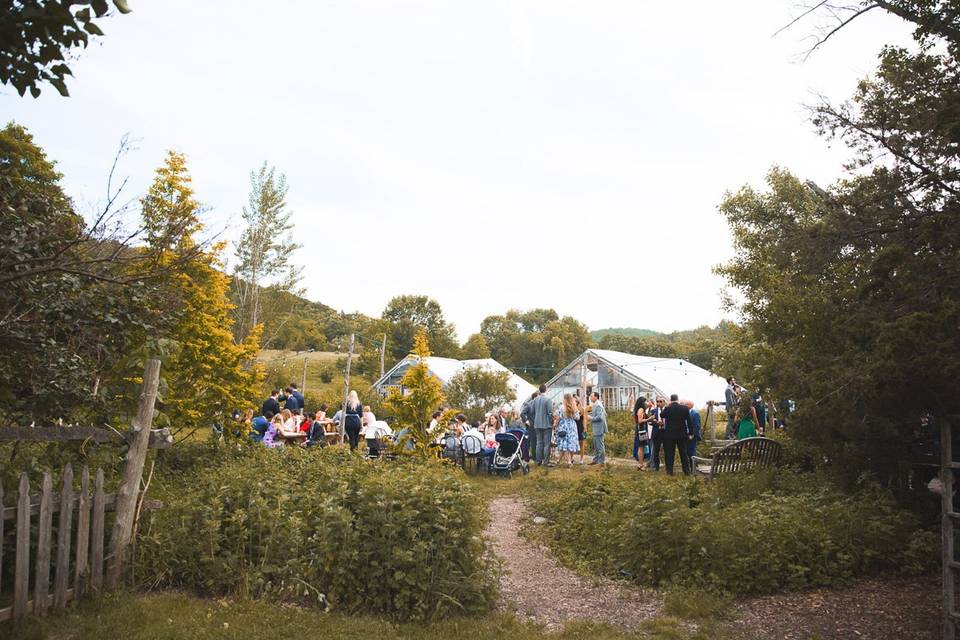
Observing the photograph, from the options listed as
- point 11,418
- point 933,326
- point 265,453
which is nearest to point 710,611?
point 933,326

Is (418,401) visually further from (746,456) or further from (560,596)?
(560,596)

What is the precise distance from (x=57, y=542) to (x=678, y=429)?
10033mm

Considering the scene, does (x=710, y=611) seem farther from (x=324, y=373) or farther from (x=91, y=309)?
(x=324, y=373)

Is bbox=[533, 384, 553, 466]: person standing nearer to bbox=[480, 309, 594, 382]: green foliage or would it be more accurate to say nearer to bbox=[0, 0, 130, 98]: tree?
bbox=[0, 0, 130, 98]: tree

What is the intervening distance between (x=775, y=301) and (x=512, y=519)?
423 centimetres

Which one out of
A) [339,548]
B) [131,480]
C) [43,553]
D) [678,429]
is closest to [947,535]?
[339,548]

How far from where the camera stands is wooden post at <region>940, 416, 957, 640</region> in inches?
174

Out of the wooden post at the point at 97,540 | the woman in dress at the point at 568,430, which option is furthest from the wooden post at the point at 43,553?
the woman in dress at the point at 568,430

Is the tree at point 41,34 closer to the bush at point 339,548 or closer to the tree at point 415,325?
the bush at point 339,548

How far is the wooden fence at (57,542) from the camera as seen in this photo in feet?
14.4

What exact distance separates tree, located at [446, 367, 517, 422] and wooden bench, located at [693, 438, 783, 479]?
63.2 ft

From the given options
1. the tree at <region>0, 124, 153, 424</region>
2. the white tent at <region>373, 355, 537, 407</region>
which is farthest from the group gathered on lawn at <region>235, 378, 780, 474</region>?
the white tent at <region>373, 355, 537, 407</region>

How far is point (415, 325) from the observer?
62281 millimetres

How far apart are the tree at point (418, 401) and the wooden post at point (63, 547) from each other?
6635mm
